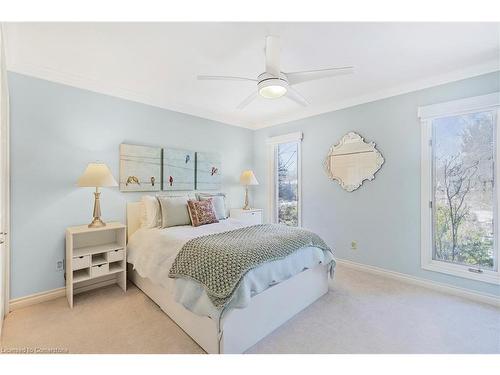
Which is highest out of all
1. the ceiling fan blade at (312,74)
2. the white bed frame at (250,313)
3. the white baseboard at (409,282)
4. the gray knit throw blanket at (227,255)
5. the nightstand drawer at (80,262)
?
the ceiling fan blade at (312,74)

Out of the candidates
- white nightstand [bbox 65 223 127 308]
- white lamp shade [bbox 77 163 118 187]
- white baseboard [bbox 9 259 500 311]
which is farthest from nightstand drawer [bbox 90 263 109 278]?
white lamp shade [bbox 77 163 118 187]

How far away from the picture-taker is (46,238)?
2461 millimetres

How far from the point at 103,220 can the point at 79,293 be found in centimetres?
83

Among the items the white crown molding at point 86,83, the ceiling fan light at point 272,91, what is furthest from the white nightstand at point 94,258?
the ceiling fan light at point 272,91

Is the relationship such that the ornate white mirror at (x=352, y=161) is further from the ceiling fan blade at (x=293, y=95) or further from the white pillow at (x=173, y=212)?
the white pillow at (x=173, y=212)

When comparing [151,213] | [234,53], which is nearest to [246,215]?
[151,213]

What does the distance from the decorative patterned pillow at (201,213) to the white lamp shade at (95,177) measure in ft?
3.05

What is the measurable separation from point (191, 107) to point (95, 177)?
1.84 m

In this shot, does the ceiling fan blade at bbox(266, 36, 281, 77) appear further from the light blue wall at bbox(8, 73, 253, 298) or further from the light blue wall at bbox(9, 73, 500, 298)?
the light blue wall at bbox(8, 73, 253, 298)

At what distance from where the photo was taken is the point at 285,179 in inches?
172

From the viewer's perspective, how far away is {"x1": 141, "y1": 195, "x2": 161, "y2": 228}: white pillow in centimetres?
285

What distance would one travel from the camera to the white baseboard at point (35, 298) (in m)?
2.26

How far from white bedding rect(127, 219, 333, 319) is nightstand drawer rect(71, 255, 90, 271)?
42 cm

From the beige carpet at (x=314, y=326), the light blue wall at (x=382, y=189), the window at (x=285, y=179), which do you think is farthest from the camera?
the window at (x=285, y=179)
